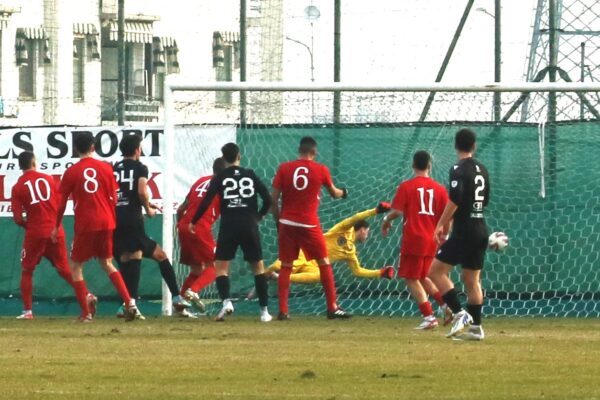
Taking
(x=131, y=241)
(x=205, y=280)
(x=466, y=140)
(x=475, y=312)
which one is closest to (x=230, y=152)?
(x=131, y=241)

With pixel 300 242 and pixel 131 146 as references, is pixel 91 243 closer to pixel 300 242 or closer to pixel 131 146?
pixel 131 146

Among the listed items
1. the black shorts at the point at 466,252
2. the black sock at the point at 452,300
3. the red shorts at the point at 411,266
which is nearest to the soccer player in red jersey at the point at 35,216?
the red shorts at the point at 411,266

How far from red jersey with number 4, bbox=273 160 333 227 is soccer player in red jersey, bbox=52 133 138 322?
187 centimetres

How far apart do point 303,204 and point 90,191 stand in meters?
2.33

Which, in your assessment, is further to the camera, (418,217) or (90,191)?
(90,191)

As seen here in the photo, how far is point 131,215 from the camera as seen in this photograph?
793 inches

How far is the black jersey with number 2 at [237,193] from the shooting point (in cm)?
1947

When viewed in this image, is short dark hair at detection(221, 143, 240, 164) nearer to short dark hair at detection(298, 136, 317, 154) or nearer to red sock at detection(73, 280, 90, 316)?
short dark hair at detection(298, 136, 317, 154)

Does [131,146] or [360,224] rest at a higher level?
[131,146]

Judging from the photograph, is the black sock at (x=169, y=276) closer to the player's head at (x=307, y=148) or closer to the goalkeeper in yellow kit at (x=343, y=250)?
the goalkeeper in yellow kit at (x=343, y=250)

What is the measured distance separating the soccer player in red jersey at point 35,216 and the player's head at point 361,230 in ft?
11.9

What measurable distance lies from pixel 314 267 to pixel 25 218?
3647 millimetres

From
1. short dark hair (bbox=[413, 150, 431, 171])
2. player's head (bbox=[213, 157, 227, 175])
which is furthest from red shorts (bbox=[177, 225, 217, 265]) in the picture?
short dark hair (bbox=[413, 150, 431, 171])

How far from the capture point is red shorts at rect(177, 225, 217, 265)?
21.0 metres
